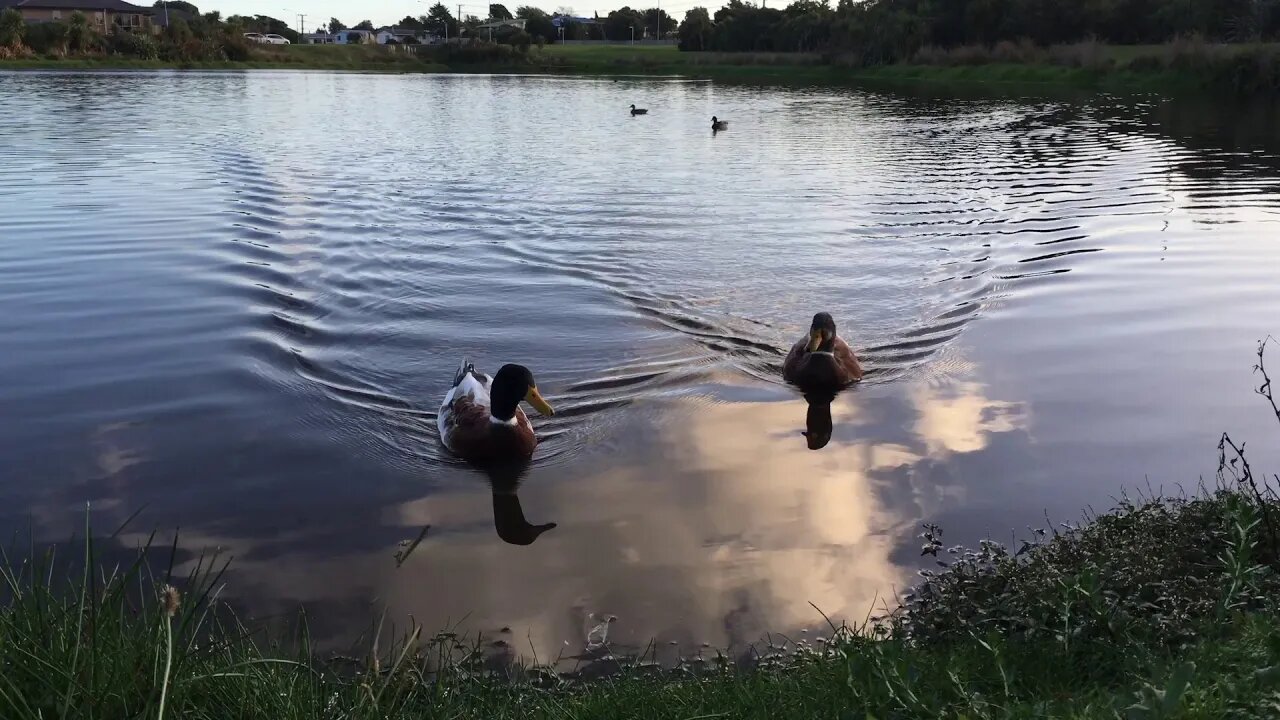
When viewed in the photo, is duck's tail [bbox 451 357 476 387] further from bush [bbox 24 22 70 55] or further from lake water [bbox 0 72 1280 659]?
bush [bbox 24 22 70 55]

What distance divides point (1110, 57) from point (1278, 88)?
35.8 ft

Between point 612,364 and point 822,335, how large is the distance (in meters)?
2.00

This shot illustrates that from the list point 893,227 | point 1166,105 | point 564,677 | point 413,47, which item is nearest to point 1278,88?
point 1166,105

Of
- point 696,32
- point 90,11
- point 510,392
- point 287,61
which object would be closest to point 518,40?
point 696,32

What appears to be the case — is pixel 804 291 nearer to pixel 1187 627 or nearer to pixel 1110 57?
pixel 1187 627

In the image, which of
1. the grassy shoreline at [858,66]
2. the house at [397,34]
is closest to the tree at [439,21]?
the house at [397,34]

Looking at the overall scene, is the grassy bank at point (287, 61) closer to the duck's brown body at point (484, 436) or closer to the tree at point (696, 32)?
the tree at point (696, 32)

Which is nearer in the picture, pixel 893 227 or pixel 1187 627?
pixel 1187 627

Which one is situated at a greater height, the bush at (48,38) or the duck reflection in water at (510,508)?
the bush at (48,38)

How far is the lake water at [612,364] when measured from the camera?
6.13 meters

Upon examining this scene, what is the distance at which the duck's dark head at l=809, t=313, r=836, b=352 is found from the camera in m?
9.12

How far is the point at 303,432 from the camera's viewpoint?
320 inches

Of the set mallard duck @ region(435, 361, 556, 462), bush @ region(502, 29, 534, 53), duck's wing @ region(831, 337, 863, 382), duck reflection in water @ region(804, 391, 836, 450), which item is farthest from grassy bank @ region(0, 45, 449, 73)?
duck reflection in water @ region(804, 391, 836, 450)

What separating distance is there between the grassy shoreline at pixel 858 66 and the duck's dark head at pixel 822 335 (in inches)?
1565
